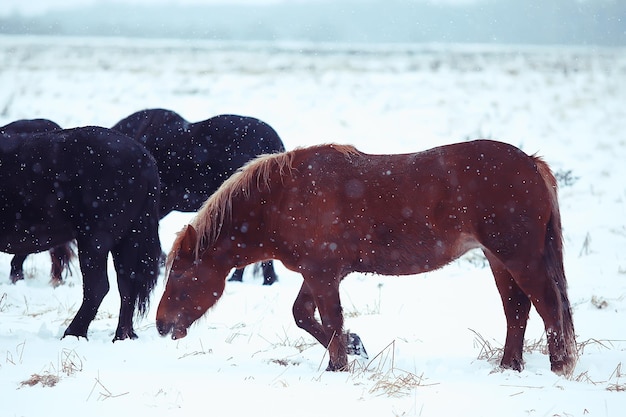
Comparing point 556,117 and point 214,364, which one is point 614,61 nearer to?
point 556,117

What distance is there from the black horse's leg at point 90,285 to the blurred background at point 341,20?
48.8 meters

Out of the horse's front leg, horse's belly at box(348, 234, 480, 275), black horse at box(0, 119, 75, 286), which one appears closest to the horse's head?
the horse's front leg

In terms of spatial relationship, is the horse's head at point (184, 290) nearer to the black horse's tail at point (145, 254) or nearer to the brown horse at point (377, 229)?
the brown horse at point (377, 229)

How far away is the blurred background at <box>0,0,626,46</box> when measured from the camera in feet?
197

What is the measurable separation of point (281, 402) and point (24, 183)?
9.29 ft

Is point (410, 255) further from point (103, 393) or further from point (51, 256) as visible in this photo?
point (51, 256)

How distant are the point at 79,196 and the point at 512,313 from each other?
325 cm

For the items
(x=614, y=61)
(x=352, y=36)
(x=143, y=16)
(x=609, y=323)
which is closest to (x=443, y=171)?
(x=609, y=323)

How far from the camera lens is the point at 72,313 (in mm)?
6012

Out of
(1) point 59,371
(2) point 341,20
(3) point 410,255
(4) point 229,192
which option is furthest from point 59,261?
(2) point 341,20

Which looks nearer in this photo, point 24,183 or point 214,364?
point 214,364

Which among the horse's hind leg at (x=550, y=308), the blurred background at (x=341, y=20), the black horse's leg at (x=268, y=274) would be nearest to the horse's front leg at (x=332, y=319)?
the horse's hind leg at (x=550, y=308)

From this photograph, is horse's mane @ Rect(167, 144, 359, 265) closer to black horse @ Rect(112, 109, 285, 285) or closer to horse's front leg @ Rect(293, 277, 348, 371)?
horse's front leg @ Rect(293, 277, 348, 371)

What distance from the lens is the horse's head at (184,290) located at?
14.8 feet
